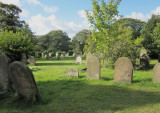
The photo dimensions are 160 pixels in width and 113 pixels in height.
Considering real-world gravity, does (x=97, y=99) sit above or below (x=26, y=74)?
below

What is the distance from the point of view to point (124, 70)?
7367 millimetres

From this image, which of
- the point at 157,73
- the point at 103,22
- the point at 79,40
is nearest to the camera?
the point at 157,73

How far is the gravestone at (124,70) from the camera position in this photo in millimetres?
7262

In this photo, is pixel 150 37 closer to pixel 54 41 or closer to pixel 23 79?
pixel 23 79

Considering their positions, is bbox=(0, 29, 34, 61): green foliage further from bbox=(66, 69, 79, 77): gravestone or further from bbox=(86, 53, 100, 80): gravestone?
bbox=(86, 53, 100, 80): gravestone

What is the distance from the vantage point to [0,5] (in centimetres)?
2784

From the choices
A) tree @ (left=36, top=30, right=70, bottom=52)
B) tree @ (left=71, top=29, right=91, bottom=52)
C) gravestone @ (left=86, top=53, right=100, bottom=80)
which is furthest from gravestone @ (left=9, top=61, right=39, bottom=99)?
tree @ (left=71, top=29, right=91, bottom=52)

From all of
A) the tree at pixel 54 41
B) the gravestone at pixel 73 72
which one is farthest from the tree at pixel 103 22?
the tree at pixel 54 41

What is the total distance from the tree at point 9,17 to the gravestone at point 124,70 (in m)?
26.4

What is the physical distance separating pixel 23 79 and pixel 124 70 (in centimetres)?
527

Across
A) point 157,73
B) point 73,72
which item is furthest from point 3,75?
point 157,73

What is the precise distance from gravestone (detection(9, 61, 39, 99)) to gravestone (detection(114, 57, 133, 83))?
4.70 m

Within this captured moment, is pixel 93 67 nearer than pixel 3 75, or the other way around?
pixel 3 75

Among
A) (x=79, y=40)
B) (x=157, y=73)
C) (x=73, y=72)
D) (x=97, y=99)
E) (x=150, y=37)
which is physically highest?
(x=79, y=40)
